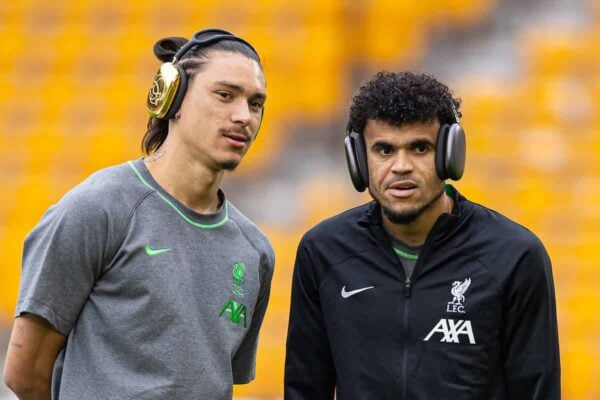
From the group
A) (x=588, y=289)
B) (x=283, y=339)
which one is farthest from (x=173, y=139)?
(x=588, y=289)

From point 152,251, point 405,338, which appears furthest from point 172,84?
point 405,338

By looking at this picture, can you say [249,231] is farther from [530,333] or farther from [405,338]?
[530,333]

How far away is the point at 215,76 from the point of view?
340 cm

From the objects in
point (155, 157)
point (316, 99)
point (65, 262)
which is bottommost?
point (65, 262)

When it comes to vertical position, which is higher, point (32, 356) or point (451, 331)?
point (451, 331)

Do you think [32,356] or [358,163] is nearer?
[32,356]

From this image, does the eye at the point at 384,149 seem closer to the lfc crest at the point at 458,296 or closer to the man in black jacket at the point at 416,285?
the man in black jacket at the point at 416,285

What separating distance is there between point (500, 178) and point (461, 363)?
158 inches

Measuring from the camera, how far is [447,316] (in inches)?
129

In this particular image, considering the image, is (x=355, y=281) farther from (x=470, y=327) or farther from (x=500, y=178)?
(x=500, y=178)

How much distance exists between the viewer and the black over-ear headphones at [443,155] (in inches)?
129

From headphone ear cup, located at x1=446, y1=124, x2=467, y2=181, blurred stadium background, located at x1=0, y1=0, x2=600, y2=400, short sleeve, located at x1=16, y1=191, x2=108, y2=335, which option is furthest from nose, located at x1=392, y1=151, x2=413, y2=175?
blurred stadium background, located at x1=0, y1=0, x2=600, y2=400

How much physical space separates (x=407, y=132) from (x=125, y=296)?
92 cm

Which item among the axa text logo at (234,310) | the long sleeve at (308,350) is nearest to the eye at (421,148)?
the long sleeve at (308,350)
